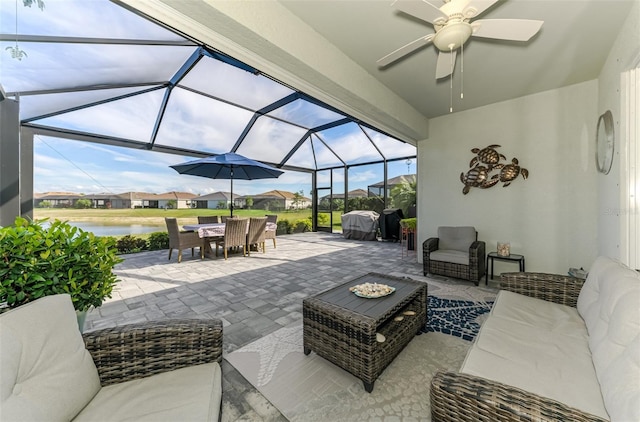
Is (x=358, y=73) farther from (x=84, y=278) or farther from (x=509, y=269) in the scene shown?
(x=509, y=269)

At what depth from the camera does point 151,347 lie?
1.23 m

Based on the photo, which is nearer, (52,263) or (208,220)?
(52,263)

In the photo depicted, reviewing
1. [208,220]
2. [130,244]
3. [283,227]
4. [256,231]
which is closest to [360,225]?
[283,227]

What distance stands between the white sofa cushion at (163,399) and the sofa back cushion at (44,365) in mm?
86

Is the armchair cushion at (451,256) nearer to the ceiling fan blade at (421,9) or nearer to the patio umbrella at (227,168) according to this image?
the ceiling fan blade at (421,9)

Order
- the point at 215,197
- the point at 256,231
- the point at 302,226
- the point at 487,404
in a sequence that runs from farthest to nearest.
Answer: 1. the point at 302,226
2. the point at 215,197
3. the point at 256,231
4. the point at 487,404

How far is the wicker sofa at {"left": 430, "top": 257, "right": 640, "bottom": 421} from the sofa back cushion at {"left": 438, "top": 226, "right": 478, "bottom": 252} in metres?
2.18

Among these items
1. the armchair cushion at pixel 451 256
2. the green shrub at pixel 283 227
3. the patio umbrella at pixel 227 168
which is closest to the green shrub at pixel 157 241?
the patio umbrella at pixel 227 168

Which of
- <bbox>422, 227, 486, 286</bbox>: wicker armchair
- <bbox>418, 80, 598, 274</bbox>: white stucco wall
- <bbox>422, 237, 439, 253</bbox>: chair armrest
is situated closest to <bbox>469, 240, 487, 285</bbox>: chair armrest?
<bbox>422, 227, 486, 286</bbox>: wicker armchair

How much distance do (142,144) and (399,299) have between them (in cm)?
696

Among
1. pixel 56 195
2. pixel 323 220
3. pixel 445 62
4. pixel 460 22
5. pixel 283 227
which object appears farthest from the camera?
pixel 323 220

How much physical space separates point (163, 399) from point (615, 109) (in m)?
4.51

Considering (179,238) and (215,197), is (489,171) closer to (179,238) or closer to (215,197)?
(179,238)

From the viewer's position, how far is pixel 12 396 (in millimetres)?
765
